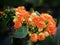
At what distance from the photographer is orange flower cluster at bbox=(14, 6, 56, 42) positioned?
1229 mm

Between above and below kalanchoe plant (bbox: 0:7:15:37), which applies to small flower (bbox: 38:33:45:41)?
below

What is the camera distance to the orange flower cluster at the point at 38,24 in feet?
4.03

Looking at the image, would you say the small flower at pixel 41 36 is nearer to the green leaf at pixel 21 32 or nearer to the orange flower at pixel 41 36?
the orange flower at pixel 41 36

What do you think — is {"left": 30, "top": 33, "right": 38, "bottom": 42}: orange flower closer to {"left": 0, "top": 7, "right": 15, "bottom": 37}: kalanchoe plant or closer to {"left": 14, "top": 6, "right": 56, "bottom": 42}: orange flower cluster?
{"left": 14, "top": 6, "right": 56, "bottom": 42}: orange flower cluster

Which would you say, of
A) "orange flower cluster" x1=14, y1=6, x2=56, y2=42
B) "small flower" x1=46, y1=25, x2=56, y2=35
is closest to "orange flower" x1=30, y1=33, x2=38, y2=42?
"orange flower cluster" x1=14, y1=6, x2=56, y2=42

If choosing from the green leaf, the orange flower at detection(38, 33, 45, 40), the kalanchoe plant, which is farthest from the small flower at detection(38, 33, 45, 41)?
the kalanchoe plant

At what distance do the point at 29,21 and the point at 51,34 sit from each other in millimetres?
180

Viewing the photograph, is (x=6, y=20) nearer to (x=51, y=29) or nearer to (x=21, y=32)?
(x=21, y=32)

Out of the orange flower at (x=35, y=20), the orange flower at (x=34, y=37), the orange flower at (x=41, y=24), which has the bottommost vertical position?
the orange flower at (x=34, y=37)

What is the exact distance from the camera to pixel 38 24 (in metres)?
1.24

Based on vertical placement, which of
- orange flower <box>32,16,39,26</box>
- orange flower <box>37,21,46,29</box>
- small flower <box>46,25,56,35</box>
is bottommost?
small flower <box>46,25,56,35</box>

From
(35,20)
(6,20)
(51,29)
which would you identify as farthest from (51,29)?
(6,20)

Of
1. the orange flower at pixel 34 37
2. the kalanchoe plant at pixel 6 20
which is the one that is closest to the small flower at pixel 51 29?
the orange flower at pixel 34 37

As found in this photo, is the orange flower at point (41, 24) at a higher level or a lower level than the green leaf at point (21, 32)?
higher
